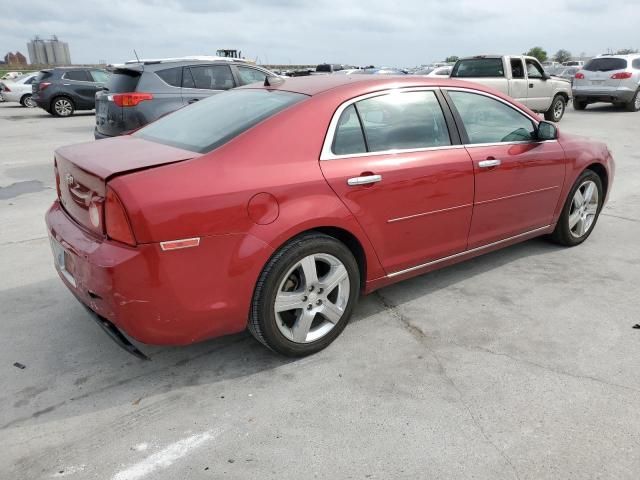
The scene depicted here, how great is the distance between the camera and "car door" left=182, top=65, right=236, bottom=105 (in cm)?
860

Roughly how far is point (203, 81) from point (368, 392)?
7.48m

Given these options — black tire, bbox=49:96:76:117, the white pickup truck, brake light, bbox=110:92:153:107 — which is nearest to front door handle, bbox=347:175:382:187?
brake light, bbox=110:92:153:107

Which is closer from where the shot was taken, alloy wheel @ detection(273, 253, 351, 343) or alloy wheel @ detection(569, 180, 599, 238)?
alloy wheel @ detection(273, 253, 351, 343)

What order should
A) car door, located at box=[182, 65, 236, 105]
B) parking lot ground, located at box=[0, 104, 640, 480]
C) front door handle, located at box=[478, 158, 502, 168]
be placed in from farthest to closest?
car door, located at box=[182, 65, 236, 105], front door handle, located at box=[478, 158, 502, 168], parking lot ground, located at box=[0, 104, 640, 480]

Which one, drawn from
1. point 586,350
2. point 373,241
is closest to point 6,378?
point 373,241

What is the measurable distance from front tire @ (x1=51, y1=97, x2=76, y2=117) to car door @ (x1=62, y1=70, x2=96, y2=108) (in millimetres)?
230

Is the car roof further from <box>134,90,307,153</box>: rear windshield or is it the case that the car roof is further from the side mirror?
the side mirror

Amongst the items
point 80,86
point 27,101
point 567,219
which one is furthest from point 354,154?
point 27,101

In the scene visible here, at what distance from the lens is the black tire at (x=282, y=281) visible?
2.73 meters

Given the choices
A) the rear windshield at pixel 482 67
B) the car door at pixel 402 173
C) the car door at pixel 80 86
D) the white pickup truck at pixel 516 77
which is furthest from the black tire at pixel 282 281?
the car door at pixel 80 86

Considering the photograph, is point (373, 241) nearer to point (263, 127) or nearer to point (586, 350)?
point (263, 127)

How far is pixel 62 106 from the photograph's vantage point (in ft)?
57.8

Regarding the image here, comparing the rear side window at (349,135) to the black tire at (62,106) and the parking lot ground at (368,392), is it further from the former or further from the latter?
the black tire at (62,106)

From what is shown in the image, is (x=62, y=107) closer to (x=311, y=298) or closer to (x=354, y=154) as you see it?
(x=354, y=154)
